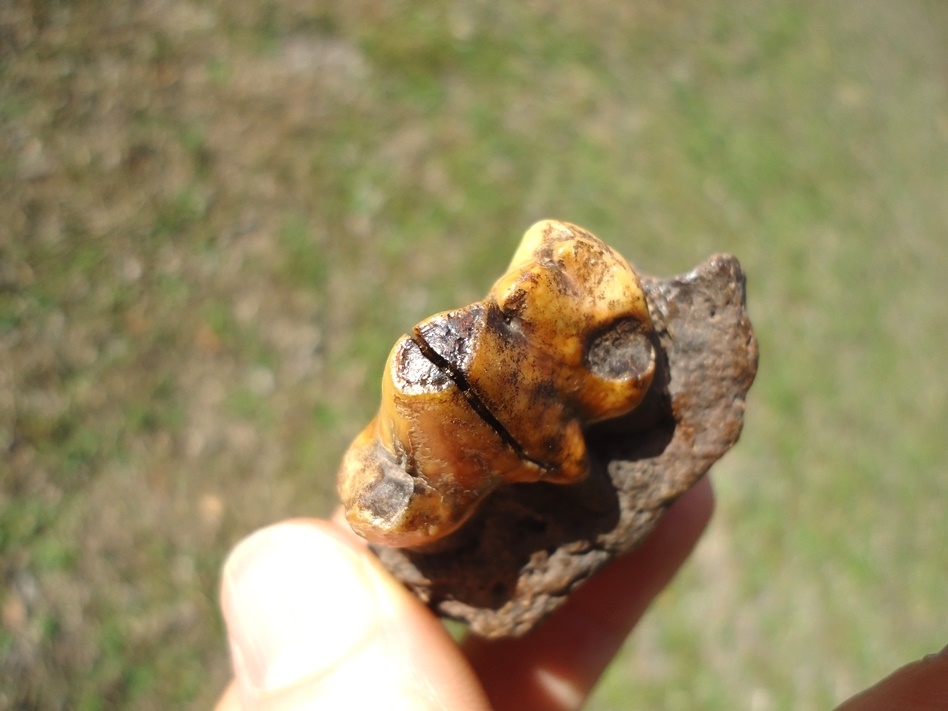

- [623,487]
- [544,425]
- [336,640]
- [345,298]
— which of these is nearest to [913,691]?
[623,487]

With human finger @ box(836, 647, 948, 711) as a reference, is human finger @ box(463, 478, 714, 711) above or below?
below

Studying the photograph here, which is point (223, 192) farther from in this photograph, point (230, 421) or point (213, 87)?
point (230, 421)

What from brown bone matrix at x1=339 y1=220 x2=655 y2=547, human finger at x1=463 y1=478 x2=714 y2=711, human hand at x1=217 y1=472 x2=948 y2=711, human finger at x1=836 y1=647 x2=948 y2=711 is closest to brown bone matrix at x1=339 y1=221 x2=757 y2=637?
brown bone matrix at x1=339 y1=220 x2=655 y2=547

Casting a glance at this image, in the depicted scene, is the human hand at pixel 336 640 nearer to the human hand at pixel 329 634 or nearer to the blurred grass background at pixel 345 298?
the human hand at pixel 329 634

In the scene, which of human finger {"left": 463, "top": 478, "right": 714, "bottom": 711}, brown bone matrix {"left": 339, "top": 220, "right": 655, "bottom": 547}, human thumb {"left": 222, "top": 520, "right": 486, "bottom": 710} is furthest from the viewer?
human finger {"left": 463, "top": 478, "right": 714, "bottom": 711}

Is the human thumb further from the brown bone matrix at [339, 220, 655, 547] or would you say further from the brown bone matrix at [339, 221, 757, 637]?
the brown bone matrix at [339, 220, 655, 547]

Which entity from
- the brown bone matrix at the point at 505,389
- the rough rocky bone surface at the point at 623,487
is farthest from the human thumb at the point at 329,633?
the brown bone matrix at the point at 505,389
